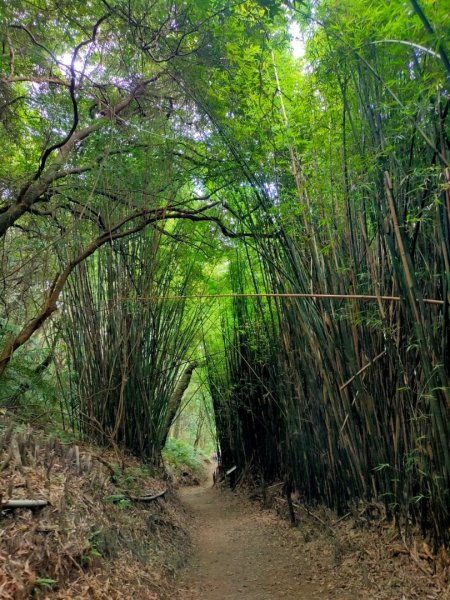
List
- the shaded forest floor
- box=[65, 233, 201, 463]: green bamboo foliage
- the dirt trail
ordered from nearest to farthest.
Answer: the shaded forest floor, the dirt trail, box=[65, 233, 201, 463]: green bamboo foliage

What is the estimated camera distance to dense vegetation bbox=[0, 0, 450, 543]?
1.83 meters

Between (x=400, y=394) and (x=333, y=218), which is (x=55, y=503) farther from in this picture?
(x=333, y=218)

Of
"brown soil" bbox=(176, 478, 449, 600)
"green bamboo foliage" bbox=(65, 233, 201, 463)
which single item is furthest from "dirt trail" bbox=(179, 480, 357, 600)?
"green bamboo foliage" bbox=(65, 233, 201, 463)

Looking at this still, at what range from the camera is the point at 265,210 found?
9.46 ft

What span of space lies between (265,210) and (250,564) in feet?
8.23

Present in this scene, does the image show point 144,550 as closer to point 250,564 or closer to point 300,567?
point 250,564

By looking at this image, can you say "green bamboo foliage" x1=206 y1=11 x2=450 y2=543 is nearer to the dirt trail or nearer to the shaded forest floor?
the shaded forest floor

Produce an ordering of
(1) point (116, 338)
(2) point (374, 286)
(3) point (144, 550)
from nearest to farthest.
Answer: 1. (2) point (374, 286)
2. (3) point (144, 550)
3. (1) point (116, 338)

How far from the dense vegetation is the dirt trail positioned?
0.46m

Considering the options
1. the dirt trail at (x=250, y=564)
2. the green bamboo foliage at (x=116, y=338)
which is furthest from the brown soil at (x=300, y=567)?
the green bamboo foliage at (x=116, y=338)

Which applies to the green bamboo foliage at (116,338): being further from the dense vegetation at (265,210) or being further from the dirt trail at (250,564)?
the dirt trail at (250,564)

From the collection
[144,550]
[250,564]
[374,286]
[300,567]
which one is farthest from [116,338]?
[374,286]

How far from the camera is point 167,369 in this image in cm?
442

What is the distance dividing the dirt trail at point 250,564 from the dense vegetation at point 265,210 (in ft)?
1.52
